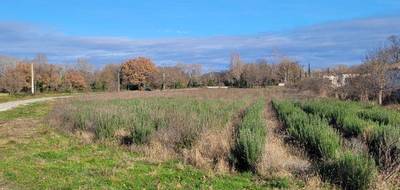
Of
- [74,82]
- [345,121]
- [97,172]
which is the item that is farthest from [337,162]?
[74,82]

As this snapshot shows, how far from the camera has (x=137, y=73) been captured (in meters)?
96.8

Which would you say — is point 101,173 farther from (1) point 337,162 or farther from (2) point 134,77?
(2) point 134,77

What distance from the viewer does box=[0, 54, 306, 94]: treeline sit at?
80000 millimetres

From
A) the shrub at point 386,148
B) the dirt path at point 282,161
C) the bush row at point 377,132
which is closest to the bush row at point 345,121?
the bush row at point 377,132

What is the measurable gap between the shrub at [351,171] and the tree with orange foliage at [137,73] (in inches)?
3397

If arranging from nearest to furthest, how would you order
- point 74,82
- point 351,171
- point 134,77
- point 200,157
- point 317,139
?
point 351,171 → point 200,157 → point 317,139 → point 74,82 → point 134,77

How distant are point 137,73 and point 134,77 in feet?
3.33

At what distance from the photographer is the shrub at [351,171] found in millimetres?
9477

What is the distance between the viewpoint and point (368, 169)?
9.50 meters

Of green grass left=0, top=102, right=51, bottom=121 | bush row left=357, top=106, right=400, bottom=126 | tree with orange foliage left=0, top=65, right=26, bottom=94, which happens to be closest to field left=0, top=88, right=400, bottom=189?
bush row left=357, top=106, right=400, bottom=126

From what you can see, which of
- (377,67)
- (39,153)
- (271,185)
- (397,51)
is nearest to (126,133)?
(39,153)

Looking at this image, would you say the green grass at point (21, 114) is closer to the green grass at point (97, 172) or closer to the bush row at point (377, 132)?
the green grass at point (97, 172)

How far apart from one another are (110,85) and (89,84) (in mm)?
4107

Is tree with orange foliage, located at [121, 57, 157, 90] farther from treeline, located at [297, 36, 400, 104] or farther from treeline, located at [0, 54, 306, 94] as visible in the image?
treeline, located at [297, 36, 400, 104]
